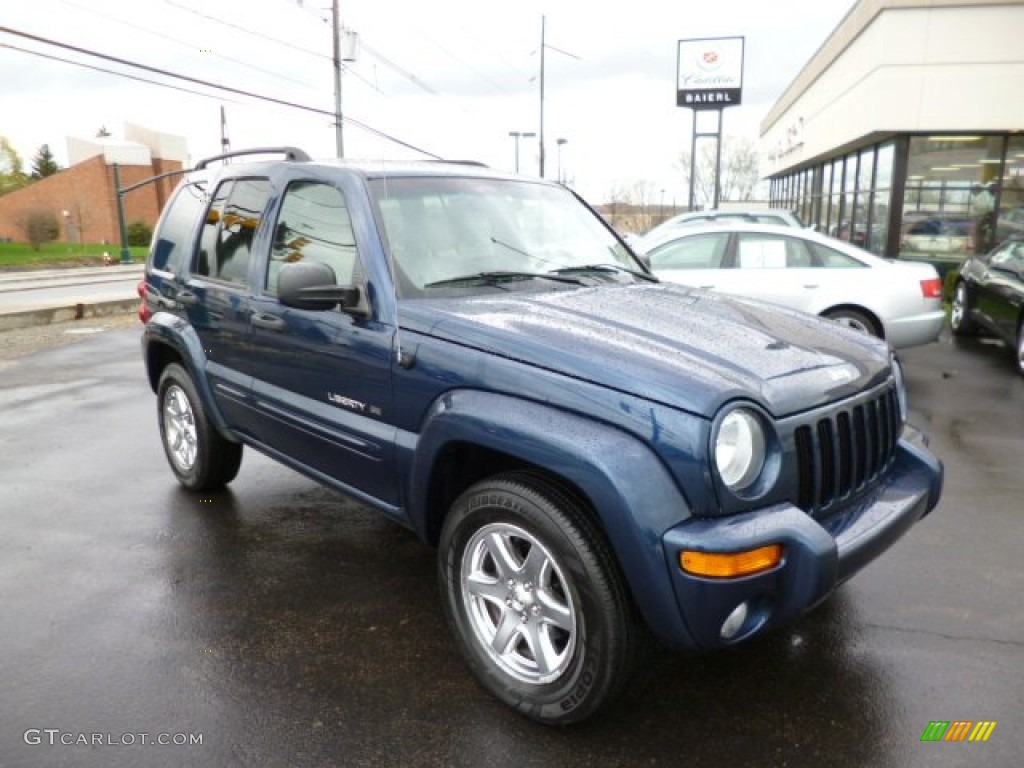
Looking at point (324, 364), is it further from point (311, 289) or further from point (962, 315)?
point (962, 315)

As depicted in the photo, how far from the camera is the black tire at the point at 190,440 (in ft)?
15.5

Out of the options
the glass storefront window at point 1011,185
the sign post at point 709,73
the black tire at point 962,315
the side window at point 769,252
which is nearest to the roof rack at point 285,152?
the side window at point 769,252

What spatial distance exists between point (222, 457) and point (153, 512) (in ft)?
1.68

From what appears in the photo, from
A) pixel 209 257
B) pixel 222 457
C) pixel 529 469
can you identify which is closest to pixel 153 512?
pixel 222 457

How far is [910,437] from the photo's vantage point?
11.0ft

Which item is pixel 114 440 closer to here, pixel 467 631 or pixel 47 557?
pixel 47 557

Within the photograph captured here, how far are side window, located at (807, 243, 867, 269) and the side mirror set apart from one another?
6.69 metres

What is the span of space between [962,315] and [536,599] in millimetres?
10559

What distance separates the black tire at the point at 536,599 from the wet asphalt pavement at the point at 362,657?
0.52 feet

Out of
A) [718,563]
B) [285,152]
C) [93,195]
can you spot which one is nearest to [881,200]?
[285,152]

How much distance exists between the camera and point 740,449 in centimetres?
245

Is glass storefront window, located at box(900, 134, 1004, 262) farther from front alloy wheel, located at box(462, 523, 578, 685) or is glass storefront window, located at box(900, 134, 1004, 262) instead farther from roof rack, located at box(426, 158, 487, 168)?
front alloy wheel, located at box(462, 523, 578, 685)

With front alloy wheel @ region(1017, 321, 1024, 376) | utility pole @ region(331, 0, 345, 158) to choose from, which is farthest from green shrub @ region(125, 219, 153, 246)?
front alloy wheel @ region(1017, 321, 1024, 376)

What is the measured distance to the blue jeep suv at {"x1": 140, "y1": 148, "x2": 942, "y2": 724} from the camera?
2.37 m
